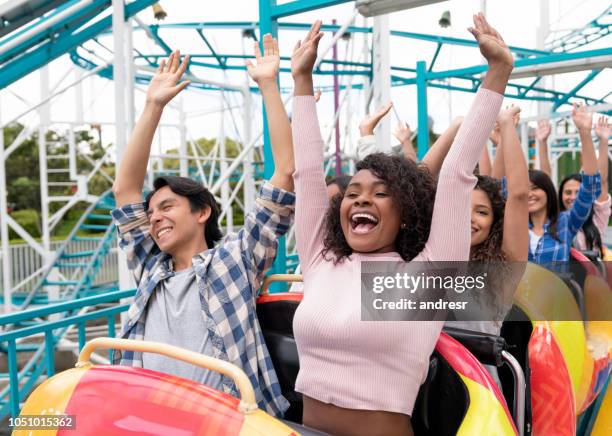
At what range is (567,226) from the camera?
270 centimetres

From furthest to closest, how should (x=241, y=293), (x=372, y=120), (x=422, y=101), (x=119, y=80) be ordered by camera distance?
(x=422, y=101)
(x=119, y=80)
(x=372, y=120)
(x=241, y=293)

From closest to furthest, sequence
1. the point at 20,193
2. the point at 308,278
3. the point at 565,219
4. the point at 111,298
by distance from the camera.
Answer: the point at 308,278
the point at 111,298
the point at 565,219
the point at 20,193

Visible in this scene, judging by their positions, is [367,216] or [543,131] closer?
[367,216]

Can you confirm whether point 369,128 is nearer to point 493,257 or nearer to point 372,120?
point 372,120

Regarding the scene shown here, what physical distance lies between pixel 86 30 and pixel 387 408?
160 inches

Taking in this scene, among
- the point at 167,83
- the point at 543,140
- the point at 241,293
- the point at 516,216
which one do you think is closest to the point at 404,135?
the point at 543,140

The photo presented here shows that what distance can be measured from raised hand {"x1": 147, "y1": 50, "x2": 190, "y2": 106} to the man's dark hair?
22 cm

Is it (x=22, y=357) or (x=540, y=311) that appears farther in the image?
(x=22, y=357)

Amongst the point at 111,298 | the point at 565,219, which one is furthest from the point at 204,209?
the point at 565,219

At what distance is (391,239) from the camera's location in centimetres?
128

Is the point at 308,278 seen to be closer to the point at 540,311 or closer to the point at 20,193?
the point at 540,311

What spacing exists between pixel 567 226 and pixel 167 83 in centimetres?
195

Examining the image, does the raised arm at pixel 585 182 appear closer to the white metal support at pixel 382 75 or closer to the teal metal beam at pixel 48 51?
the white metal support at pixel 382 75

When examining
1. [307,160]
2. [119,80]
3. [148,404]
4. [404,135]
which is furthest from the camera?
[119,80]
